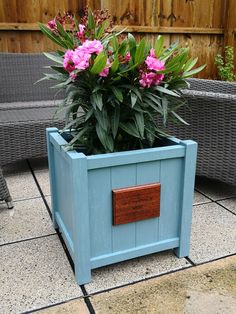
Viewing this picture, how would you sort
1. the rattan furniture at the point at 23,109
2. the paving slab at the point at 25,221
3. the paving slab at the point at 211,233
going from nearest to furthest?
the paving slab at the point at 211,233 → the paving slab at the point at 25,221 → the rattan furniture at the point at 23,109

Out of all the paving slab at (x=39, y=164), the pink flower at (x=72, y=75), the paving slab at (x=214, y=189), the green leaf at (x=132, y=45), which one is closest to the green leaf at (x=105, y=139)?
the pink flower at (x=72, y=75)

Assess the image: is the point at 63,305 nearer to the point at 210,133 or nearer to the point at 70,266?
the point at 70,266

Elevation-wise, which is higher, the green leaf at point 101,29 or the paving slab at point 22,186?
the green leaf at point 101,29

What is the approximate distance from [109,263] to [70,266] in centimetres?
20

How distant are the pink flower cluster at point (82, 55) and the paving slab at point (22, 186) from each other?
1.29m

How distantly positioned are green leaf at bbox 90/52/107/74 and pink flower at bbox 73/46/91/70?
1.1 inches

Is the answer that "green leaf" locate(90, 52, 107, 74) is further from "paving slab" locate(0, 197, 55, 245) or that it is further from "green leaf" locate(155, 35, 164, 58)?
"paving slab" locate(0, 197, 55, 245)

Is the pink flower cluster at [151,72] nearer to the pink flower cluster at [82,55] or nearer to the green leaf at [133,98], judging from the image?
the green leaf at [133,98]

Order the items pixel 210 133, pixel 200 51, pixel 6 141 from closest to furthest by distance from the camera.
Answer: pixel 210 133 < pixel 6 141 < pixel 200 51

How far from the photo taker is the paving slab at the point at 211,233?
1608 mm

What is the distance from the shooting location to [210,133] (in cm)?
208

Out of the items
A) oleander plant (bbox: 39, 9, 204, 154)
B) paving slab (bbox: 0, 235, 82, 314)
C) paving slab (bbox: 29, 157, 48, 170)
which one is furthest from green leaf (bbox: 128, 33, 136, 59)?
paving slab (bbox: 29, 157, 48, 170)

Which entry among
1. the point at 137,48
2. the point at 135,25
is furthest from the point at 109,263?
the point at 135,25

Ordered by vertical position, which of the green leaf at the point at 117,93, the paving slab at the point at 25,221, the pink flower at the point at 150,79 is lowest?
the paving slab at the point at 25,221
